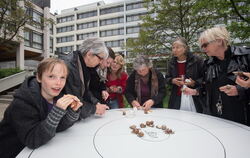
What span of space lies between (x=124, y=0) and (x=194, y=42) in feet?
→ 103

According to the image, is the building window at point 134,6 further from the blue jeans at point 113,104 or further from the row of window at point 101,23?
the blue jeans at point 113,104

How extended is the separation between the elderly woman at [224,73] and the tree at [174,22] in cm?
644

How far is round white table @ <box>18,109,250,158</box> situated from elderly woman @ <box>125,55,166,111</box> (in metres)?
0.89

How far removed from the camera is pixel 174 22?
8750mm

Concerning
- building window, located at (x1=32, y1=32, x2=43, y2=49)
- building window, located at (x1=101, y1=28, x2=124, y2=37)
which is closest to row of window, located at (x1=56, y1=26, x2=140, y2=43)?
building window, located at (x1=101, y1=28, x2=124, y2=37)

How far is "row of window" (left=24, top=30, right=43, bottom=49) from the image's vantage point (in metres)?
17.1

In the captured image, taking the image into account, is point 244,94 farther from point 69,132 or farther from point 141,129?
point 69,132

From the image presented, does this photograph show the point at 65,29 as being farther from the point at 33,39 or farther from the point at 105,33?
the point at 33,39

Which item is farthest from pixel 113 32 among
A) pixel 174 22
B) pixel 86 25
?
pixel 174 22

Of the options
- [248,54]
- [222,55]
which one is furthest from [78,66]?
[248,54]

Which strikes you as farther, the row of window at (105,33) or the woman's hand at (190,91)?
the row of window at (105,33)

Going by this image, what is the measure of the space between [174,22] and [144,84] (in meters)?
7.11

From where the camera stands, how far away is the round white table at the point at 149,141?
3.44 feet

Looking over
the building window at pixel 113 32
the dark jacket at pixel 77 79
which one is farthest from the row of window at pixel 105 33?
the dark jacket at pixel 77 79
